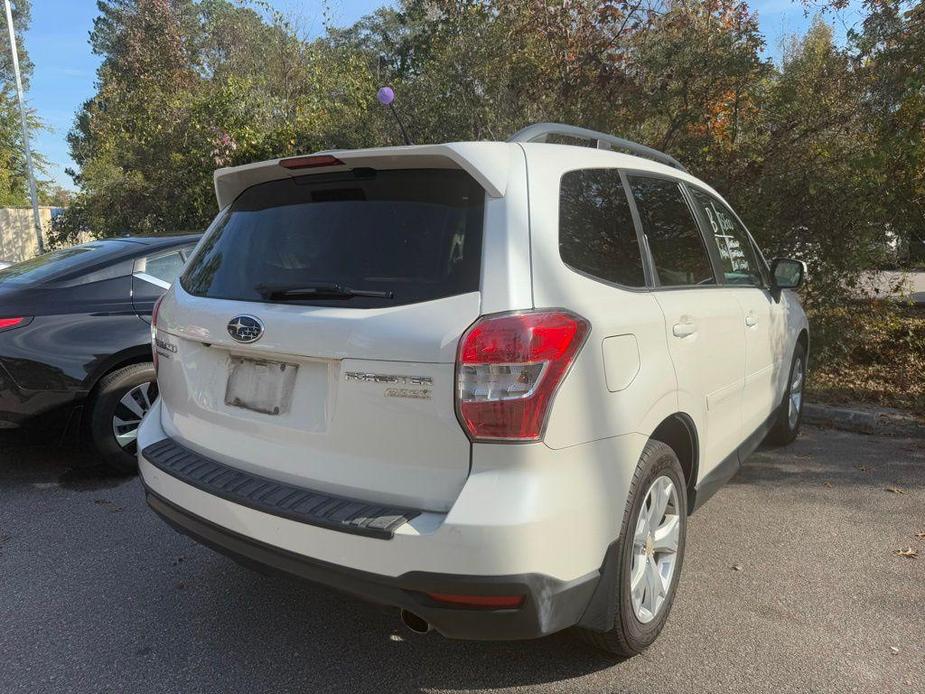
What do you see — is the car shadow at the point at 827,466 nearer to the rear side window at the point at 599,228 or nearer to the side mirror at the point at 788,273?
the side mirror at the point at 788,273

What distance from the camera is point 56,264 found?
4699mm

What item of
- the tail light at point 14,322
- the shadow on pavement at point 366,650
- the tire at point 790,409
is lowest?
the shadow on pavement at point 366,650

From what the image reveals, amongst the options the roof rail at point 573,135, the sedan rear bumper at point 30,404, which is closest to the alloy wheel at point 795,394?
the roof rail at point 573,135

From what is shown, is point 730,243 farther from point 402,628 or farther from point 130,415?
point 130,415

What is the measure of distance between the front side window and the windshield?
383cm

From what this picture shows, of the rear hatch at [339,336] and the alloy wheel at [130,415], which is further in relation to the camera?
the alloy wheel at [130,415]

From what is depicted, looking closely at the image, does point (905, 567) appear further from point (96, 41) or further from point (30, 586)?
point (96, 41)

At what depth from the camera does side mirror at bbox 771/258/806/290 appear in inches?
165

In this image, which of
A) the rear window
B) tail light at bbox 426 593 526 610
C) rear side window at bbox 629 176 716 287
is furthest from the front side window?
tail light at bbox 426 593 526 610

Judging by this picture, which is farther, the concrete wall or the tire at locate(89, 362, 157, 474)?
the concrete wall

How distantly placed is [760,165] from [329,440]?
6.57 m

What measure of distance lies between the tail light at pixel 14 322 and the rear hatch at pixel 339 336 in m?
1.95

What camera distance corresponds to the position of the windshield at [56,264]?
4.53 meters

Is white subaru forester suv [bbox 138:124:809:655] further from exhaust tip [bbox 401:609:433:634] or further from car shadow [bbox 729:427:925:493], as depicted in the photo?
car shadow [bbox 729:427:925:493]
